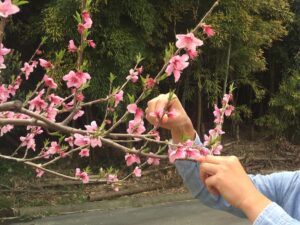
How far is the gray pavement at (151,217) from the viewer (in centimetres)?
688

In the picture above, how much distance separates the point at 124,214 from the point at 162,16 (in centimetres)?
337

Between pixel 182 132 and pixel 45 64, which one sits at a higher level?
pixel 45 64

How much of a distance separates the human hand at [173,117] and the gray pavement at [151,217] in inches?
212

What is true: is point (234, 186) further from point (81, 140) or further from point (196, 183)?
point (81, 140)

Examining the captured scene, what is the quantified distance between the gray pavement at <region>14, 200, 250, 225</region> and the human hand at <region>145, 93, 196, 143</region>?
5387 millimetres

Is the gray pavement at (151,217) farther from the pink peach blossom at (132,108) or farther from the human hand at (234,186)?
the human hand at (234,186)

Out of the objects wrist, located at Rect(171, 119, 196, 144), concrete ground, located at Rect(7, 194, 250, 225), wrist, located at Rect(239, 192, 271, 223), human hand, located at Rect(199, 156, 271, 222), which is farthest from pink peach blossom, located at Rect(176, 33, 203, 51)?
concrete ground, located at Rect(7, 194, 250, 225)

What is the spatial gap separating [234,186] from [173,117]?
1.25 ft

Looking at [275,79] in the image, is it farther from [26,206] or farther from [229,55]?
[26,206]

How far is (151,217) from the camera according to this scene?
7.21 metres

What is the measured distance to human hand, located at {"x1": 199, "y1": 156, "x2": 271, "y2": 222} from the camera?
3.84ft

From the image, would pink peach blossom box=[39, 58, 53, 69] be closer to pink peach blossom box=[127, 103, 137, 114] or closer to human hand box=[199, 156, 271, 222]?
pink peach blossom box=[127, 103, 137, 114]

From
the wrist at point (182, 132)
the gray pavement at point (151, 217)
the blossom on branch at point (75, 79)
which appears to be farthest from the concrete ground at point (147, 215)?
the wrist at point (182, 132)

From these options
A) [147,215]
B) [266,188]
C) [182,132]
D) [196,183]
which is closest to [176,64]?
[182,132]
